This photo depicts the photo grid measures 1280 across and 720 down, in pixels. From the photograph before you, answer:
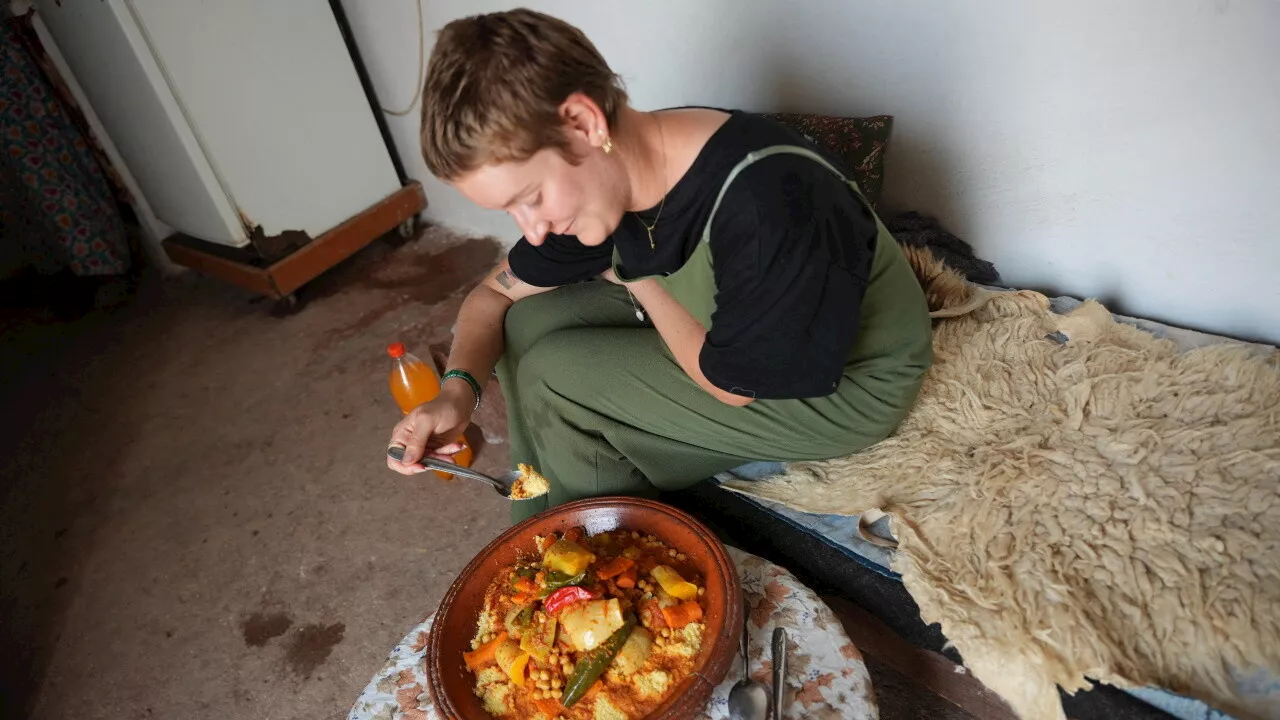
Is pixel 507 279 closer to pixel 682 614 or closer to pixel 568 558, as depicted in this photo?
pixel 568 558

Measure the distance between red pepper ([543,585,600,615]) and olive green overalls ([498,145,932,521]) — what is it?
0.24m

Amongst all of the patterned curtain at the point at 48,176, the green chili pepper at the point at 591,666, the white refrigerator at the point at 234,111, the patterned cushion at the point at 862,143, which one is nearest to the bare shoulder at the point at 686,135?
the patterned cushion at the point at 862,143

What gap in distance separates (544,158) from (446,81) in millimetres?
123

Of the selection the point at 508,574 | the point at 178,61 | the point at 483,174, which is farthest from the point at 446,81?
the point at 178,61

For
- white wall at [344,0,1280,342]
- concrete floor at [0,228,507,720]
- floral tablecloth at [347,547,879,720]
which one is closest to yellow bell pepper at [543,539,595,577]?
floral tablecloth at [347,547,879,720]

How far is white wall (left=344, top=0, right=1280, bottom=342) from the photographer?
99 centimetres

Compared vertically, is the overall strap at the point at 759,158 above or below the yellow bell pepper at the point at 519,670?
above

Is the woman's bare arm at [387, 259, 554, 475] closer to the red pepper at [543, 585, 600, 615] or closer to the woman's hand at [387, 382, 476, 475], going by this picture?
the woman's hand at [387, 382, 476, 475]

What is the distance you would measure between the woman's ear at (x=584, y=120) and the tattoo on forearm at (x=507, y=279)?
1.62ft

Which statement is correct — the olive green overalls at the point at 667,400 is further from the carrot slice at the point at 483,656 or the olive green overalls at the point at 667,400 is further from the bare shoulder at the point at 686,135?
the carrot slice at the point at 483,656

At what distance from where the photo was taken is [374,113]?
234 cm

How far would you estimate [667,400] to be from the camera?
3.32ft

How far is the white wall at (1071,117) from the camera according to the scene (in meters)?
0.99

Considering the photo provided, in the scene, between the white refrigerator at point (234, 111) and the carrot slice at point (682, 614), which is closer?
the carrot slice at point (682, 614)
